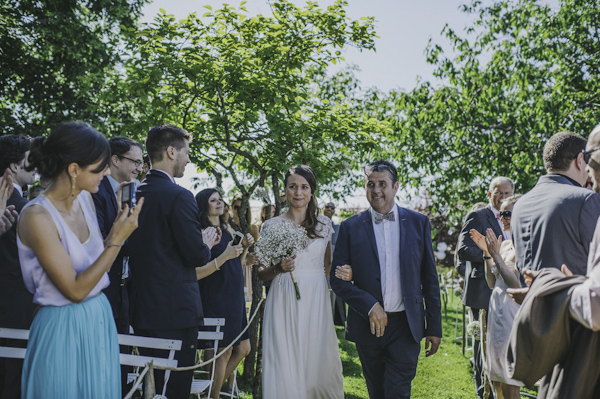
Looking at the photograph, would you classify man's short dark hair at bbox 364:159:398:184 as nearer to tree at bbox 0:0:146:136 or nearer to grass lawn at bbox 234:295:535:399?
grass lawn at bbox 234:295:535:399

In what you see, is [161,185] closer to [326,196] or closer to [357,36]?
[357,36]

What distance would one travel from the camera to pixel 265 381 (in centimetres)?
529

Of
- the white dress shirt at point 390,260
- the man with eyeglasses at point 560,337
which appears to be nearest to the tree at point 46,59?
the white dress shirt at point 390,260

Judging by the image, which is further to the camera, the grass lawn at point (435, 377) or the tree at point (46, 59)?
the tree at point (46, 59)

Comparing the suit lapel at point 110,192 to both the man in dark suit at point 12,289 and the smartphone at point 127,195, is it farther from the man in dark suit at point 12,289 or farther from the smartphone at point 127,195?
the smartphone at point 127,195

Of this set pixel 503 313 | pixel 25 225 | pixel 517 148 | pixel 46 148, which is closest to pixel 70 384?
pixel 25 225

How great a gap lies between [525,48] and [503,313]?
10.4 meters

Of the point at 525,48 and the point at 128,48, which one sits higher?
the point at 525,48

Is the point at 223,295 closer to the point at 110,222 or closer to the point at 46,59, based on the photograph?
the point at 110,222

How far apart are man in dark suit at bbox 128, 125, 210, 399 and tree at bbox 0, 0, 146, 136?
12.1 meters

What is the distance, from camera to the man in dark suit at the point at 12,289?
415 centimetres

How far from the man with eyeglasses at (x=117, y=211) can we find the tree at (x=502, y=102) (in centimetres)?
961

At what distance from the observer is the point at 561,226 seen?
3.75 metres

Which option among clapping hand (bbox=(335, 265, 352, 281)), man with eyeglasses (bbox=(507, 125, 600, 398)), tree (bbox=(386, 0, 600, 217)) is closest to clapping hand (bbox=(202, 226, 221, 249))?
clapping hand (bbox=(335, 265, 352, 281))
